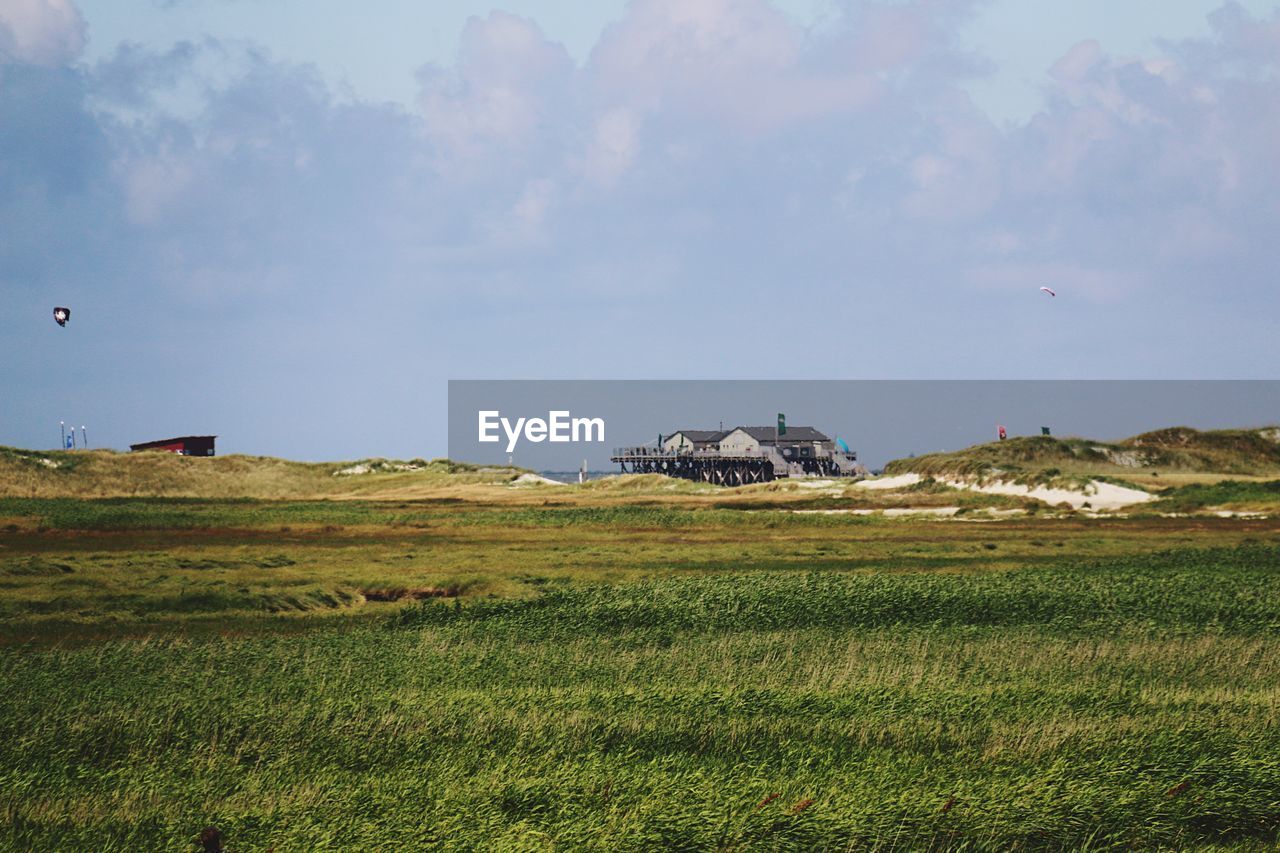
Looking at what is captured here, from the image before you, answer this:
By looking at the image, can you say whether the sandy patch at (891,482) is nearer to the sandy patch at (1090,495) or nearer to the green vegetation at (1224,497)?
the sandy patch at (1090,495)

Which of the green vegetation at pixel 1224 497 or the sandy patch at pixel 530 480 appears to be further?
the sandy patch at pixel 530 480

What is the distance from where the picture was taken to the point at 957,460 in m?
121

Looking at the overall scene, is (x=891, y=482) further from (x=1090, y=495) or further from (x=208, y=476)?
(x=208, y=476)

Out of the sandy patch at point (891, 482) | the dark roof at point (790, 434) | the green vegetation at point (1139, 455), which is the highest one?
the dark roof at point (790, 434)

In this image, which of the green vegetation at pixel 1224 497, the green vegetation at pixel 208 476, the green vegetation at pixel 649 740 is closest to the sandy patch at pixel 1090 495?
the green vegetation at pixel 1224 497

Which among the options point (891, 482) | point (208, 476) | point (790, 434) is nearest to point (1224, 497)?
point (891, 482)

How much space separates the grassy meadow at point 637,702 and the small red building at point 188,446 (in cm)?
10538

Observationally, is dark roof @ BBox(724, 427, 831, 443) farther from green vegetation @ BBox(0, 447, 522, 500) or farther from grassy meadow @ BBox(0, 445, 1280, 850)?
grassy meadow @ BBox(0, 445, 1280, 850)

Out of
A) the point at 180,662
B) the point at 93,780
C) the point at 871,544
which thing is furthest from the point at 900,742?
the point at 871,544

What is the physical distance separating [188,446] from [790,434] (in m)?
93.8

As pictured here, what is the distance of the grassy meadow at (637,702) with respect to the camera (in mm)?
12969

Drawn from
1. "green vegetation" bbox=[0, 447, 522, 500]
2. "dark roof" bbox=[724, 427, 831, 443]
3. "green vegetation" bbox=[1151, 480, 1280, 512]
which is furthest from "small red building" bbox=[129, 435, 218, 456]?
"green vegetation" bbox=[1151, 480, 1280, 512]

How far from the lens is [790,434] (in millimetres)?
186250

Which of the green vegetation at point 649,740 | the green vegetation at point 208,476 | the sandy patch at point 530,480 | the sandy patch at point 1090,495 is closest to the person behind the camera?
the green vegetation at point 649,740
